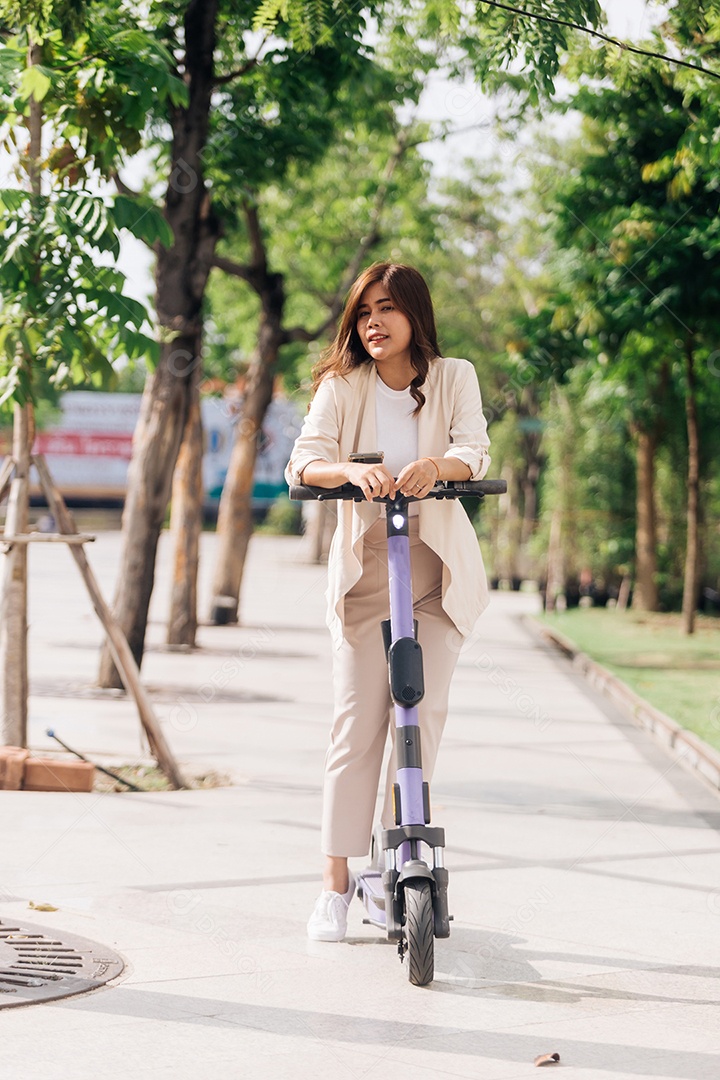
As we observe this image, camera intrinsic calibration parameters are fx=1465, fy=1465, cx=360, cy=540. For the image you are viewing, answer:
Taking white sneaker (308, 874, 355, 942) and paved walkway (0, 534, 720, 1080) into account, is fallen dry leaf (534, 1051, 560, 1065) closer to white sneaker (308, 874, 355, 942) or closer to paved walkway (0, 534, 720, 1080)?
paved walkway (0, 534, 720, 1080)

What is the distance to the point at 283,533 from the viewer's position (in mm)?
62531

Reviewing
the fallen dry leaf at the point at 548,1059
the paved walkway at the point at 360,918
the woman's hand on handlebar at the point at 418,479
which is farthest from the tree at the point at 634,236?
the fallen dry leaf at the point at 548,1059

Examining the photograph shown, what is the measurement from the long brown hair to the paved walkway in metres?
1.70

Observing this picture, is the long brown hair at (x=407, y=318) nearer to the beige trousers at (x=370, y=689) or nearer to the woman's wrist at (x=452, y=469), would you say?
the woman's wrist at (x=452, y=469)

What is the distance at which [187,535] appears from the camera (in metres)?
16.4

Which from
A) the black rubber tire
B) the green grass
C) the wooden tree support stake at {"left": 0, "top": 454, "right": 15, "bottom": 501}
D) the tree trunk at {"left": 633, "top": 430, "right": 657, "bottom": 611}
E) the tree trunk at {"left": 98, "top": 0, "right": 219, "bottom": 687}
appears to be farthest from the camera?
the tree trunk at {"left": 633, "top": 430, "right": 657, "bottom": 611}

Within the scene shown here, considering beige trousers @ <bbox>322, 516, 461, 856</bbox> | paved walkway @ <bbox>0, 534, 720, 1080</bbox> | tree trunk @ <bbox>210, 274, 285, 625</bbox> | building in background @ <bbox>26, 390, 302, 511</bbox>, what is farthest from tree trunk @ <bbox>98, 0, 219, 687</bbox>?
building in background @ <bbox>26, 390, 302, 511</bbox>

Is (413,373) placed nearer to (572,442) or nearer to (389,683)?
(389,683)

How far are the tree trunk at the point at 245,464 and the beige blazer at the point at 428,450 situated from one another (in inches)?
556

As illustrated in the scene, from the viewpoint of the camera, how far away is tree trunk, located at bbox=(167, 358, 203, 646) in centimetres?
1596

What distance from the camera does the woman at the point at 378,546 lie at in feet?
14.3

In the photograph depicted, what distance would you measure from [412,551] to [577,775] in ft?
14.0

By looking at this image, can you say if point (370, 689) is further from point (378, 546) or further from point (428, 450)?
point (428, 450)

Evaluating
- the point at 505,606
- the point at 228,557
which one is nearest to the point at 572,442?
the point at 505,606
